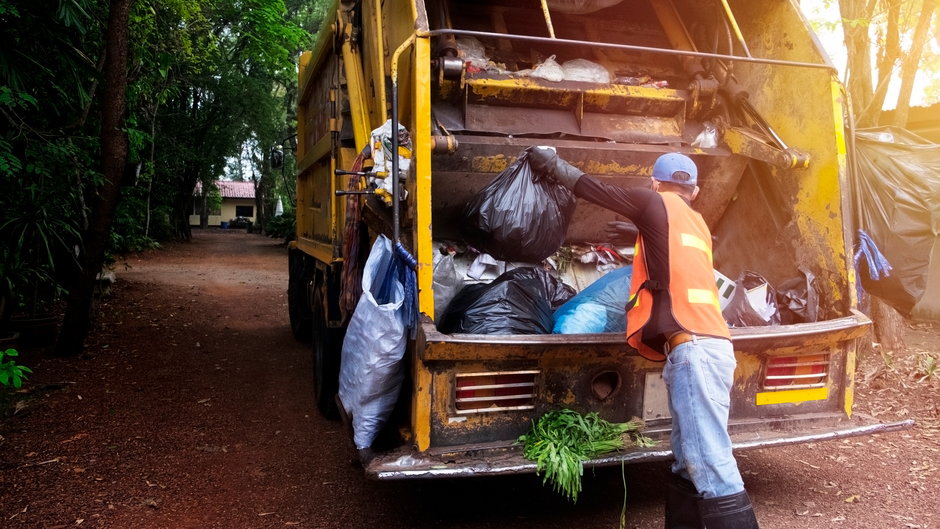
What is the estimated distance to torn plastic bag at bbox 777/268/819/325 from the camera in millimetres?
2934

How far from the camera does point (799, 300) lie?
9.80 ft

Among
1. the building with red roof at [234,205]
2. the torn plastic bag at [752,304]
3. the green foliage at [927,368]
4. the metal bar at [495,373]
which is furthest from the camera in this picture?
the building with red roof at [234,205]

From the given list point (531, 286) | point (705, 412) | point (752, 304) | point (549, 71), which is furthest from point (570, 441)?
point (549, 71)

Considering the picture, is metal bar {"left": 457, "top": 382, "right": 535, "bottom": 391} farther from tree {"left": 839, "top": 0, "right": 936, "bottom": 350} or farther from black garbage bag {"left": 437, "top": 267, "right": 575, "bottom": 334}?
tree {"left": 839, "top": 0, "right": 936, "bottom": 350}

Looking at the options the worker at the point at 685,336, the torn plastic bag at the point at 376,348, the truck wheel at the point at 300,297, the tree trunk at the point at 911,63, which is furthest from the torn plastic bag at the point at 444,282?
the tree trunk at the point at 911,63

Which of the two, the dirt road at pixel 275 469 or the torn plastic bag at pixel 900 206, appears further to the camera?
the torn plastic bag at pixel 900 206

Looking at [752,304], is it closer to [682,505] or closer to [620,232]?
[620,232]

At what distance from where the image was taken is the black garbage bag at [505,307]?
105 inches

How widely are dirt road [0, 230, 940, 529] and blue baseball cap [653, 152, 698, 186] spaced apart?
144 centimetres

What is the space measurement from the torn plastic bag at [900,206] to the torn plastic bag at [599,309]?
1705 mm

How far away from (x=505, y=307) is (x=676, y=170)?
869mm

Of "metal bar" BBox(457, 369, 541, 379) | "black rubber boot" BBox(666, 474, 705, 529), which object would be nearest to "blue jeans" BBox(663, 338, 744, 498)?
"black rubber boot" BBox(666, 474, 705, 529)

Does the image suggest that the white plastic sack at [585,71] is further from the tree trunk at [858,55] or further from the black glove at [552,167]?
the tree trunk at [858,55]

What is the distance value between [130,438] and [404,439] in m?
2.12
